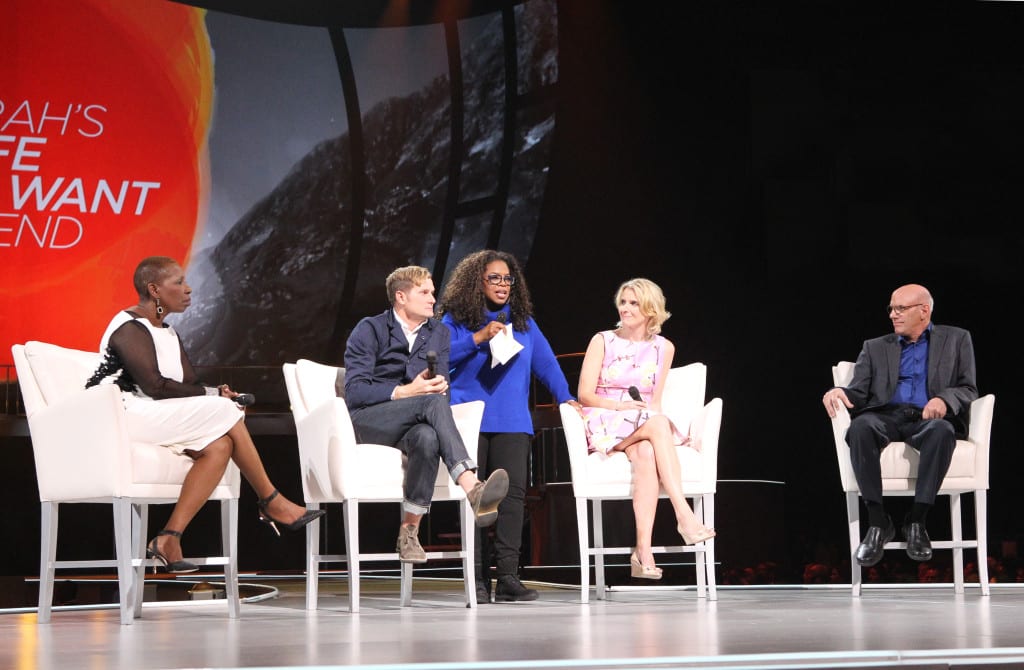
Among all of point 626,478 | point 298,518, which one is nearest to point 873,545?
point 626,478

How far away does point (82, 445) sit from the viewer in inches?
150

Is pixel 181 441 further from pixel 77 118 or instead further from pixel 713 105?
pixel 713 105

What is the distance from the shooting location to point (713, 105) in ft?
26.5

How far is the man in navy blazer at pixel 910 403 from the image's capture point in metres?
4.50

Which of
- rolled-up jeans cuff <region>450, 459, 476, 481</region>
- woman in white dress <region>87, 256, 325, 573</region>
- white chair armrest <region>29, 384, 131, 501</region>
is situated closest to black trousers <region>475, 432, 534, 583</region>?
rolled-up jeans cuff <region>450, 459, 476, 481</region>

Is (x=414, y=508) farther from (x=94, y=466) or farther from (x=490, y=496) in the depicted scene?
(x=94, y=466)

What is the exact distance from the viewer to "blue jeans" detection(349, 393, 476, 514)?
4.00 meters

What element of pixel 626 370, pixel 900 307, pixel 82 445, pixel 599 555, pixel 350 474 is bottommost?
pixel 599 555

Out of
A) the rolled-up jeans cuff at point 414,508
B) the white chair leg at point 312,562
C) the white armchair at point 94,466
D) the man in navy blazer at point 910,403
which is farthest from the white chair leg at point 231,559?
the man in navy blazer at point 910,403

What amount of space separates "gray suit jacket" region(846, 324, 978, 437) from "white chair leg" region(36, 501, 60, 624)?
2904 mm

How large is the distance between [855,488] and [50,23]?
5.52m

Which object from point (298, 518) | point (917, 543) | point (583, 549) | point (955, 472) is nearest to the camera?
point (298, 518)

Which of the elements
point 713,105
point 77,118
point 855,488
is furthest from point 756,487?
point 77,118

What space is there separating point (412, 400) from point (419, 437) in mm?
166
